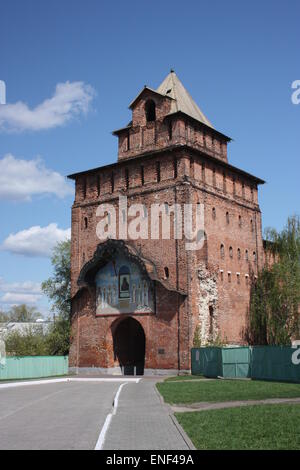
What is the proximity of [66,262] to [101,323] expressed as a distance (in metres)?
9.75

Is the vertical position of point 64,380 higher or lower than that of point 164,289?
lower

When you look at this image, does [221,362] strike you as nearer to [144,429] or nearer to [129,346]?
[129,346]

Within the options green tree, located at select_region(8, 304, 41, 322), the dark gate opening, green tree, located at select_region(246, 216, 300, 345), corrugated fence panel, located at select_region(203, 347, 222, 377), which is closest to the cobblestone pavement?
corrugated fence panel, located at select_region(203, 347, 222, 377)

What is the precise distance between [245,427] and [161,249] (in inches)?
807

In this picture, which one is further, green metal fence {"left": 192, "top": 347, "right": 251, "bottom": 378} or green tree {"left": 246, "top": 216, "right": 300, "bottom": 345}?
green tree {"left": 246, "top": 216, "right": 300, "bottom": 345}

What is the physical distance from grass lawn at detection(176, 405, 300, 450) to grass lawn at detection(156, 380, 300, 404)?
2904 mm

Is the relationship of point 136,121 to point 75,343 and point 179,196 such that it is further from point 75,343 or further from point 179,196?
point 75,343

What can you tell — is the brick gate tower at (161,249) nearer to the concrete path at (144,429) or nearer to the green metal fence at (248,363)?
the green metal fence at (248,363)

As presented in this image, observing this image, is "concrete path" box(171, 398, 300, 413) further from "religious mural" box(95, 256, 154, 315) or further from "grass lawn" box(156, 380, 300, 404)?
"religious mural" box(95, 256, 154, 315)

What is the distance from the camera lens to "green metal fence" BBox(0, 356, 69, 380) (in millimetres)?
31969

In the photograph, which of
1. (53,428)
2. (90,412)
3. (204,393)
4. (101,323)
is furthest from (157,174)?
(53,428)

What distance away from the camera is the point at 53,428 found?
11.6 metres

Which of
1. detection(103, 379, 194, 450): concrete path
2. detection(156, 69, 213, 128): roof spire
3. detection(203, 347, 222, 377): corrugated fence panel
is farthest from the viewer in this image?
detection(156, 69, 213, 128): roof spire
